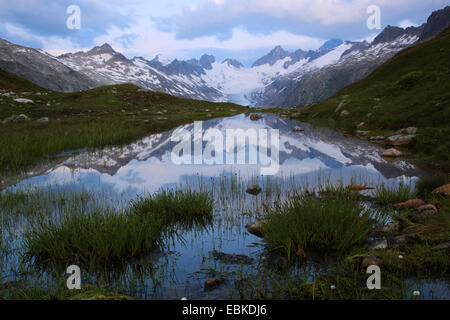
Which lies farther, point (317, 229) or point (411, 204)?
point (411, 204)

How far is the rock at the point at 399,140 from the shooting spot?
65.1ft

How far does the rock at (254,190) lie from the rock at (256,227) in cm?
290

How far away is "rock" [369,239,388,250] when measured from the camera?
6.24 m

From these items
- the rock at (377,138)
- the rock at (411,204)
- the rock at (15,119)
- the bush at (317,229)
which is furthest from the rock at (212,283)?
the rock at (15,119)

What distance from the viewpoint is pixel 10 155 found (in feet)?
51.5

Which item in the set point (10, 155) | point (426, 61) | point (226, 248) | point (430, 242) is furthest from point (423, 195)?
point (426, 61)

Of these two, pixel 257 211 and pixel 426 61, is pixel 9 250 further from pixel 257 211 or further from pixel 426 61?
pixel 426 61

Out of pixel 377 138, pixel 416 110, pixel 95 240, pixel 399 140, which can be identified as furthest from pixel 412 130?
pixel 95 240

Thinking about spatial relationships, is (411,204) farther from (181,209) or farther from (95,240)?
(95,240)

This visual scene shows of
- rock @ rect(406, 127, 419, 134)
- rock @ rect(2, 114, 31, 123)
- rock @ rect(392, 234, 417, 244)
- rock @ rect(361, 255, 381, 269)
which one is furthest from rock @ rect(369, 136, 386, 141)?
rock @ rect(2, 114, 31, 123)

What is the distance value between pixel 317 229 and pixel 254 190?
4561 mm

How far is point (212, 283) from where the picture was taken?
17.8 feet

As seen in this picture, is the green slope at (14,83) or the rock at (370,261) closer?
the rock at (370,261)

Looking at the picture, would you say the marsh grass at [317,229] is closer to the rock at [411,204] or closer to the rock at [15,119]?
the rock at [411,204]
